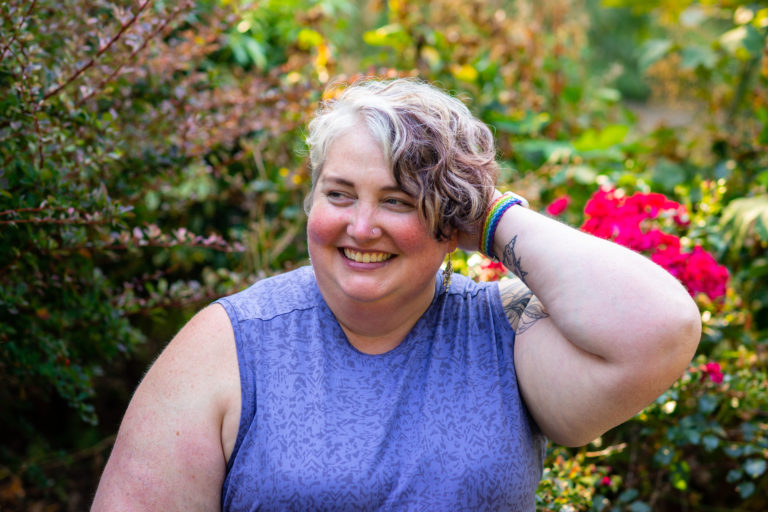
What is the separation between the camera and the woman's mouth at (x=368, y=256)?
5.08 feet

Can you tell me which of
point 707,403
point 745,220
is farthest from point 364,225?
point 745,220

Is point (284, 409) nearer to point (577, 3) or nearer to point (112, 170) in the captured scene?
point (112, 170)

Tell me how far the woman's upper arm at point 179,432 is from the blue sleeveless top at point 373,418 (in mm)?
39

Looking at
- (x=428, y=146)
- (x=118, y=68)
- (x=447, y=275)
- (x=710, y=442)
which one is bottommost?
(x=710, y=442)

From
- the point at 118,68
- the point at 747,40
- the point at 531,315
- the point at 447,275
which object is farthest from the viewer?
the point at 747,40

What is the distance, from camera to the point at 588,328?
4.75 ft

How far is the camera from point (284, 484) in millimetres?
1438

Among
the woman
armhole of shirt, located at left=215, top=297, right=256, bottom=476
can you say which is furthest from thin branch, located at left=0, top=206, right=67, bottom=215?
armhole of shirt, located at left=215, top=297, right=256, bottom=476

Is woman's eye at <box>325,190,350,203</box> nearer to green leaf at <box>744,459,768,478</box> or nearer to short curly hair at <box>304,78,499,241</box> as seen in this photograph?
short curly hair at <box>304,78,499,241</box>

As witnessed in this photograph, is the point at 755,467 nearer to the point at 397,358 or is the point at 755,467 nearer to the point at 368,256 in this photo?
the point at 397,358

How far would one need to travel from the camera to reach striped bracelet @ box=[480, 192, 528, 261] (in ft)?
5.40

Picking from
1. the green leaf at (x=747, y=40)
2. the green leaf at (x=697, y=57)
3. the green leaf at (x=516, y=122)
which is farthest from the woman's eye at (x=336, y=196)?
the green leaf at (x=697, y=57)

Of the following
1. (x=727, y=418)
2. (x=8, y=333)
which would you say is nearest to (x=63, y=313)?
(x=8, y=333)

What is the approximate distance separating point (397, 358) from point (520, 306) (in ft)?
1.16
